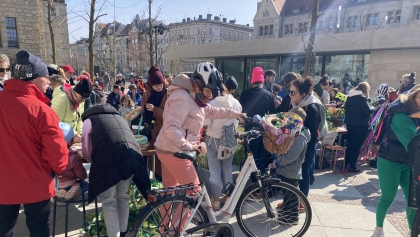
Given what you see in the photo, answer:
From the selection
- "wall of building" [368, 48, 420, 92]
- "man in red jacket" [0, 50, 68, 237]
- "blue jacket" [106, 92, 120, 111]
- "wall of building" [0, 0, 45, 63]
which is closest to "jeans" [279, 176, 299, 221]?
"man in red jacket" [0, 50, 68, 237]

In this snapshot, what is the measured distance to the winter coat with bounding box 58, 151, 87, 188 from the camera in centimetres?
291

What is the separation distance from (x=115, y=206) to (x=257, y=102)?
291 cm

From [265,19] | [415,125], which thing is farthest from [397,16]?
[415,125]

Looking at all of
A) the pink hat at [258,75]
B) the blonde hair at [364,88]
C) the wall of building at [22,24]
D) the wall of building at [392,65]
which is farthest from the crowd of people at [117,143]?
the wall of building at [22,24]

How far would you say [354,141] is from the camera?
596cm

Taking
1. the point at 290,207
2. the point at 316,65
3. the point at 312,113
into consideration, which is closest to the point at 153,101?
the point at 312,113

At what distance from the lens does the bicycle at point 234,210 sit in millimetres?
2604

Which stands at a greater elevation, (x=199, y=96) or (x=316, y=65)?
(x=316, y=65)

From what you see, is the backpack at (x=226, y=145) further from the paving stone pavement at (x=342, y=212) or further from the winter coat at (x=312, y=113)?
the winter coat at (x=312, y=113)

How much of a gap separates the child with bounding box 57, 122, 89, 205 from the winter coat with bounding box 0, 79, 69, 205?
0.58m

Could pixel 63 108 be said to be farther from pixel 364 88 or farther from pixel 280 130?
pixel 364 88

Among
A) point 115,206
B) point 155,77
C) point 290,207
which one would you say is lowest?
point 290,207

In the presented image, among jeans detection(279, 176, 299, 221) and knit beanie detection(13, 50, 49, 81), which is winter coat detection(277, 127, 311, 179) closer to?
jeans detection(279, 176, 299, 221)

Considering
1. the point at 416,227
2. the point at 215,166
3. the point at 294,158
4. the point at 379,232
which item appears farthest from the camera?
the point at 215,166
